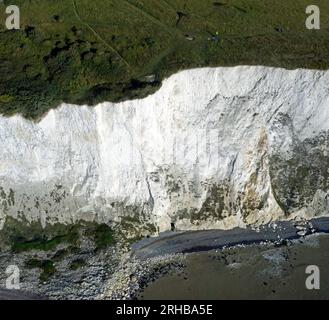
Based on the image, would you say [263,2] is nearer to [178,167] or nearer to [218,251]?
[178,167]

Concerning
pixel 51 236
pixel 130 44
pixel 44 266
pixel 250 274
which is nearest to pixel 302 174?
pixel 250 274

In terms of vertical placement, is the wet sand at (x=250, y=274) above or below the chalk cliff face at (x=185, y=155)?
below

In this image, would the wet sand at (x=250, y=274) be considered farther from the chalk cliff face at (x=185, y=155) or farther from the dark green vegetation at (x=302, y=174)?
the dark green vegetation at (x=302, y=174)

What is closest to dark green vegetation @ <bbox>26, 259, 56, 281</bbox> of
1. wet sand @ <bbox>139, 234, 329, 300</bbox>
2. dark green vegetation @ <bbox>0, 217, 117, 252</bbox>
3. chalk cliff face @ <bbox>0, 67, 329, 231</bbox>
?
dark green vegetation @ <bbox>0, 217, 117, 252</bbox>

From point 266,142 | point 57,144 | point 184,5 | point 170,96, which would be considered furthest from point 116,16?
point 266,142

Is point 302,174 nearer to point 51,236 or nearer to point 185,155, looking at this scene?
point 185,155

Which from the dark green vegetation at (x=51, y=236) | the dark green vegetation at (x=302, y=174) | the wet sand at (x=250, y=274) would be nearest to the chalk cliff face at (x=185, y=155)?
the dark green vegetation at (x=302, y=174)

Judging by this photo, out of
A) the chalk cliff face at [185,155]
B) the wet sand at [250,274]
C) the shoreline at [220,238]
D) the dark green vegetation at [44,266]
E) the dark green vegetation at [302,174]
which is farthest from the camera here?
the dark green vegetation at [302,174]
